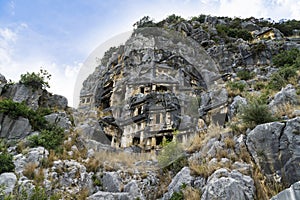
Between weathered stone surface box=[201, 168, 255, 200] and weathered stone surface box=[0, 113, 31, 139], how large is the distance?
10442 millimetres

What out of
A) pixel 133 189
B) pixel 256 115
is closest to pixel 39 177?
pixel 133 189

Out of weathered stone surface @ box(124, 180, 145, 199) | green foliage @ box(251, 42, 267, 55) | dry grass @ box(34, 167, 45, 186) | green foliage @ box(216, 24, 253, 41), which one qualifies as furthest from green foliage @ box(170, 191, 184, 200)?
green foliage @ box(216, 24, 253, 41)

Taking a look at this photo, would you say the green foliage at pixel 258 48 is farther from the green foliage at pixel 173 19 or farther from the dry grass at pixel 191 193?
the dry grass at pixel 191 193

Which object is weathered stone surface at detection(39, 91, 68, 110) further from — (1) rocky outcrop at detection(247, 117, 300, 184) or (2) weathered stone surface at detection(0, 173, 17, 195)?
(1) rocky outcrop at detection(247, 117, 300, 184)

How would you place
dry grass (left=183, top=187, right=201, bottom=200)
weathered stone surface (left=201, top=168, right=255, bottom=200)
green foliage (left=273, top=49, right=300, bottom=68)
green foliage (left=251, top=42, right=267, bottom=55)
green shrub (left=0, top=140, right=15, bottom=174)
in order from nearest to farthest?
weathered stone surface (left=201, top=168, right=255, bottom=200) < dry grass (left=183, top=187, right=201, bottom=200) < green shrub (left=0, top=140, right=15, bottom=174) < green foliage (left=273, top=49, right=300, bottom=68) < green foliage (left=251, top=42, right=267, bottom=55)

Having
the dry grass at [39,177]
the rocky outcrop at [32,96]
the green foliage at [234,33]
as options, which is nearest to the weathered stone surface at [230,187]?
the dry grass at [39,177]

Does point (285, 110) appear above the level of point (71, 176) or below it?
above

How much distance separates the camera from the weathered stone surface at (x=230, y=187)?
646 cm

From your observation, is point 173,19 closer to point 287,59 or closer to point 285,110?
point 287,59

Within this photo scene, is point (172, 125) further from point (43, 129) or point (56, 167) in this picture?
point (56, 167)

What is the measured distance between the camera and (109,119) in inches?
1214

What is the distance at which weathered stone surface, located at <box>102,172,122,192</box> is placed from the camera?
9851 millimetres

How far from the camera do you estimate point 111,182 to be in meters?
10.1

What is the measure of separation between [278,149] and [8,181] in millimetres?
9237
